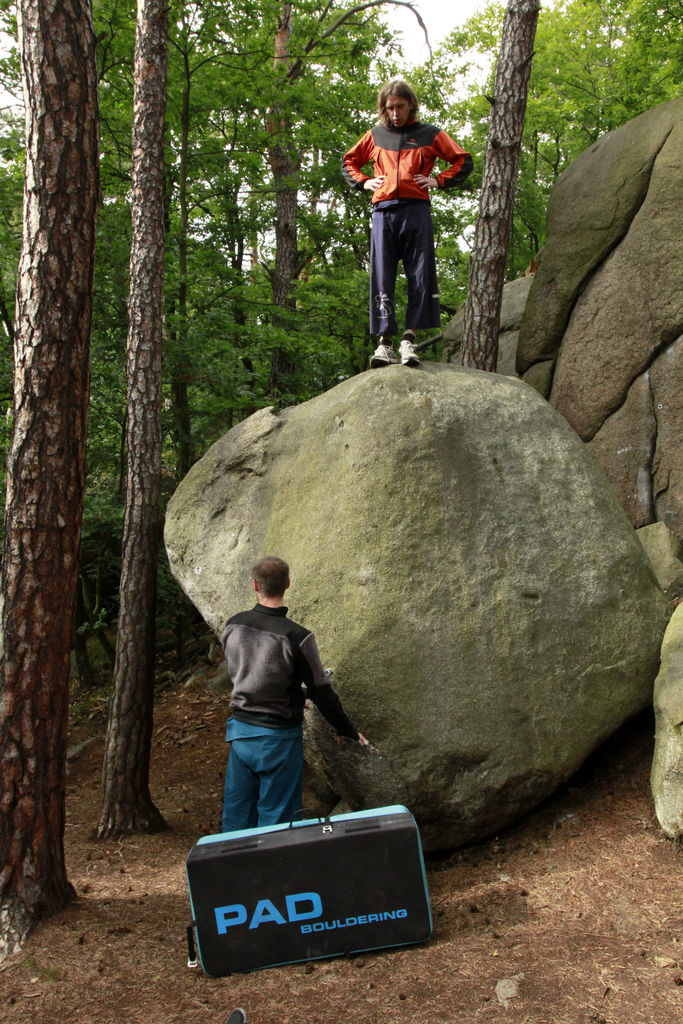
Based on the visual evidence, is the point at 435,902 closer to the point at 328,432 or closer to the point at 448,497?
the point at 448,497

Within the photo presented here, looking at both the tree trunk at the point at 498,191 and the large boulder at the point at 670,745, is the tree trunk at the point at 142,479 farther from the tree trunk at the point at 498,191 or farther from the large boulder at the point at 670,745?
the large boulder at the point at 670,745

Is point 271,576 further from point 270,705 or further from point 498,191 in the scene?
point 498,191

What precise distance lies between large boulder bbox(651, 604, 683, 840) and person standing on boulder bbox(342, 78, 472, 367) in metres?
2.97

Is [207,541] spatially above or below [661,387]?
below

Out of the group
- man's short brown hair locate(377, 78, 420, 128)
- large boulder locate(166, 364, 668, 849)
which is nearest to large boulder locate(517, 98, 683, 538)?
large boulder locate(166, 364, 668, 849)

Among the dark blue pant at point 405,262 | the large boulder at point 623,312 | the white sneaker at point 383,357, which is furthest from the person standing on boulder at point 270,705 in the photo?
the large boulder at point 623,312

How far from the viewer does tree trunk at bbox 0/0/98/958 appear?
4203mm

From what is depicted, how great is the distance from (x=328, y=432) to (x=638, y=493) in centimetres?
390

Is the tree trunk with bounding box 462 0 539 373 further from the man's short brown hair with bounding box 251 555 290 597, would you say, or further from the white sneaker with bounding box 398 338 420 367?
the man's short brown hair with bounding box 251 555 290 597

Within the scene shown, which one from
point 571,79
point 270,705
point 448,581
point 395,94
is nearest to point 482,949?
point 270,705

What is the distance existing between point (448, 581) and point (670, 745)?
1.67 meters

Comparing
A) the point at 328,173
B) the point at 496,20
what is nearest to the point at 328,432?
the point at 328,173

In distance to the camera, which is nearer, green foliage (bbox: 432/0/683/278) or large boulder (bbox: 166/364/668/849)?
large boulder (bbox: 166/364/668/849)

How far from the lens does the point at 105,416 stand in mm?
9562
